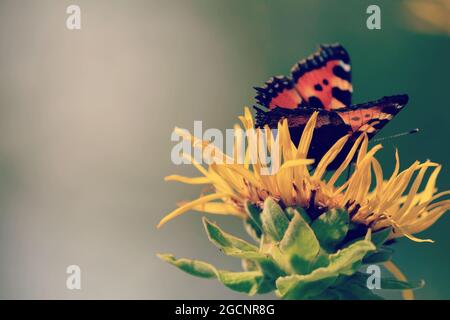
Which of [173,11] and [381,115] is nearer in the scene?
[381,115]

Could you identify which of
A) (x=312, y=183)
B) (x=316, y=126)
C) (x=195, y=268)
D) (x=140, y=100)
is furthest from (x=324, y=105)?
(x=140, y=100)

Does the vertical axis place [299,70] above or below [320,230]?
above

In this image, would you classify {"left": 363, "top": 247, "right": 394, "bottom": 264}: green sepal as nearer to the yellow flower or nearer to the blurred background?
the yellow flower

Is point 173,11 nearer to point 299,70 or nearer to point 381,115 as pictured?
point 299,70

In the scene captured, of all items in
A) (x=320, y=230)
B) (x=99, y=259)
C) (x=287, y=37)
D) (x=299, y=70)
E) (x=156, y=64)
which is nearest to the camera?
(x=320, y=230)

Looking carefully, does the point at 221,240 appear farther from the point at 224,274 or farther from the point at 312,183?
the point at 312,183

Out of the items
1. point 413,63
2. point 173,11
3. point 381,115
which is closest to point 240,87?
point 173,11

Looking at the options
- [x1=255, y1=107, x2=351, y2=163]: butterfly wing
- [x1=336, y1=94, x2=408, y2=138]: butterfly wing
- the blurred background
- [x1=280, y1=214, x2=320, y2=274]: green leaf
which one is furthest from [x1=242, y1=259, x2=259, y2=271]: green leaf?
the blurred background
